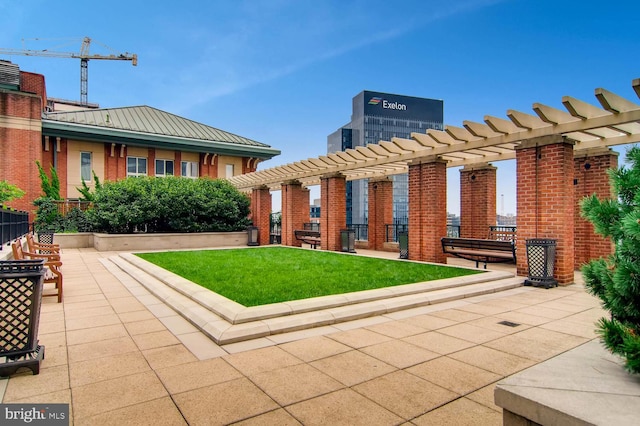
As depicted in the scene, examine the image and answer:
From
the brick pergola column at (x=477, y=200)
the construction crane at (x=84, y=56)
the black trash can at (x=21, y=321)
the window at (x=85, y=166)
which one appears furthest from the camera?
the construction crane at (x=84, y=56)

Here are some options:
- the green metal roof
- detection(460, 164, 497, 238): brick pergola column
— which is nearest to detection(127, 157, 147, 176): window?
the green metal roof

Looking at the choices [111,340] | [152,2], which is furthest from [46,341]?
[152,2]

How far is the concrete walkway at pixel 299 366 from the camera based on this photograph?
2.89 meters

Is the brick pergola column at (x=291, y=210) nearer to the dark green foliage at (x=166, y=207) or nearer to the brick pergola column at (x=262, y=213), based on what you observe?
the brick pergola column at (x=262, y=213)

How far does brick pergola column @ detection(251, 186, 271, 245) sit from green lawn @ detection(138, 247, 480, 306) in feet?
23.7

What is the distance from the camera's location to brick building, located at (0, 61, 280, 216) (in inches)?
836

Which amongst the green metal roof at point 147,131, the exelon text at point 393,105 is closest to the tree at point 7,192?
the green metal roof at point 147,131

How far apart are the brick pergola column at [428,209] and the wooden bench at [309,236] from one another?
5168 mm

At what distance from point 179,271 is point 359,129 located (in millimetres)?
116771

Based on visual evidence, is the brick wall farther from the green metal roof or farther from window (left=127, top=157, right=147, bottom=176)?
window (left=127, top=157, right=147, bottom=176)

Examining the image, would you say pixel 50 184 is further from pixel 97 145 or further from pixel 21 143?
pixel 97 145

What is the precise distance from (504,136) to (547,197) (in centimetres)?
173

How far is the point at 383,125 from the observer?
123 meters

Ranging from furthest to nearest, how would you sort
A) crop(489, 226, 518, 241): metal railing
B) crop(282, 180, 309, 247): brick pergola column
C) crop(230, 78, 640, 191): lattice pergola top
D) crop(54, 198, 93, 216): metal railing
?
crop(54, 198, 93, 216): metal railing < crop(282, 180, 309, 247): brick pergola column < crop(489, 226, 518, 241): metal railing < crop(230, 78, 640, 191): lattice pergola top
